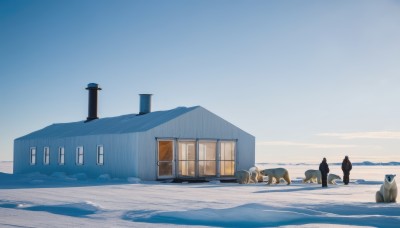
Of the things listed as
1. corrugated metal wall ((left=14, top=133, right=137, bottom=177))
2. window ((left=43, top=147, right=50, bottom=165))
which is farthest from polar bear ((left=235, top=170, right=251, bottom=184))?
window ((left=43, top=147, right=50, bottom=165))

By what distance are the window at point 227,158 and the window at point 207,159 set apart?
507mm

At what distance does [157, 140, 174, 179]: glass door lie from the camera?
3144 centimetres

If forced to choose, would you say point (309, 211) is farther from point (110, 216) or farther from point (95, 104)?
point (95, 104)

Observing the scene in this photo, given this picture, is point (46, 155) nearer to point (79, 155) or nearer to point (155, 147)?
point (79, 155)

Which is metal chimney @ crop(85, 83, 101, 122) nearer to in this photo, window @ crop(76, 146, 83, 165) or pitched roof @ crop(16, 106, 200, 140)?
pitched roof @ crop(16, 106, 200, 140)

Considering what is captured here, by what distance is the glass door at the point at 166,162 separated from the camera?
3144 centimetres

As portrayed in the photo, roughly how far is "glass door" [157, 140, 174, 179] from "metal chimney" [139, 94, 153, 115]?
15.8 feet

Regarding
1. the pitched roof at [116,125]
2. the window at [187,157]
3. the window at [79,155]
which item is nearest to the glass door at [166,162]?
the window at [187,157]

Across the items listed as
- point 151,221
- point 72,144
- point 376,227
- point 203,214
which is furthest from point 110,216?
point 72,144

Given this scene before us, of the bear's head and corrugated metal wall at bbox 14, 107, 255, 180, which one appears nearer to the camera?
the bear's head

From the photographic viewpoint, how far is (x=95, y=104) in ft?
144

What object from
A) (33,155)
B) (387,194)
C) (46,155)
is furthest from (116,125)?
(387,194)

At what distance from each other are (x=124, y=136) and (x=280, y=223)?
67.1 ft

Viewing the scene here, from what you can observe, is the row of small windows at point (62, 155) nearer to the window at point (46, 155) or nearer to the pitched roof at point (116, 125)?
the window at point (46, 155)
